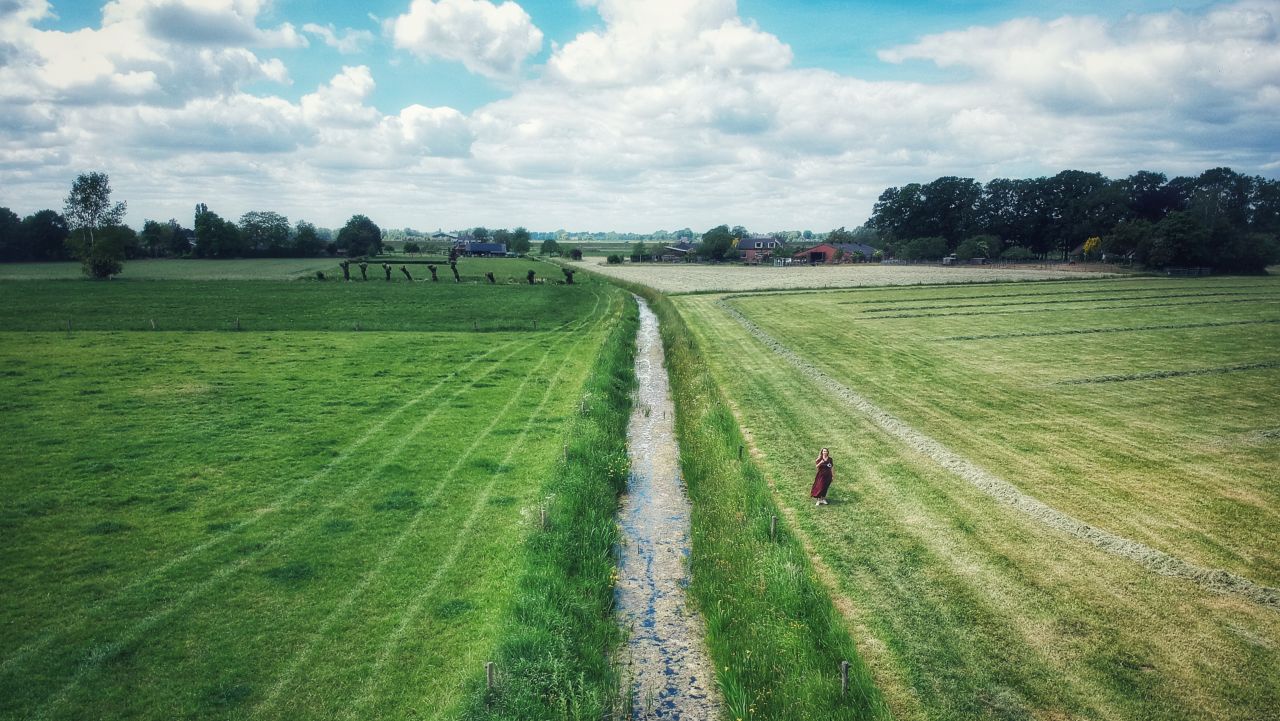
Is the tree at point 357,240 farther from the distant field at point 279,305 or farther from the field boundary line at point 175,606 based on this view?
the field boundary line at point 175,606

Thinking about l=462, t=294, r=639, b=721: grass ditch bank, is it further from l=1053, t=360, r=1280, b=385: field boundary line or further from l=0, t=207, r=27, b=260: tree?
l=0, t=207, r=27, b=260: tree

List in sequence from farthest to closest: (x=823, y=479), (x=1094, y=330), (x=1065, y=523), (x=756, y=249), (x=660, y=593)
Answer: (x=756, y=249)
(x=1094, y=330)
(x=823, y=479)
(x=1065, y=523)
(x=660, y=593)

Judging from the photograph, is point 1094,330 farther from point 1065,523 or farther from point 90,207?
point 90,207

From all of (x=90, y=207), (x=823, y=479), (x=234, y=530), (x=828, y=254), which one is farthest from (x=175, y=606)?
(x=828, y=254)

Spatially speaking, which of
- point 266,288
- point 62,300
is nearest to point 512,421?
point 62,300

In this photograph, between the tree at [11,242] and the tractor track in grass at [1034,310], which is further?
the tree at [11,242]

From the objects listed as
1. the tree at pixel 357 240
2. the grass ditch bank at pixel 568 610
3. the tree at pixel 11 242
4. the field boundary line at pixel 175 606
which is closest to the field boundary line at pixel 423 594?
the grass ditch bank at pixel 568 610
